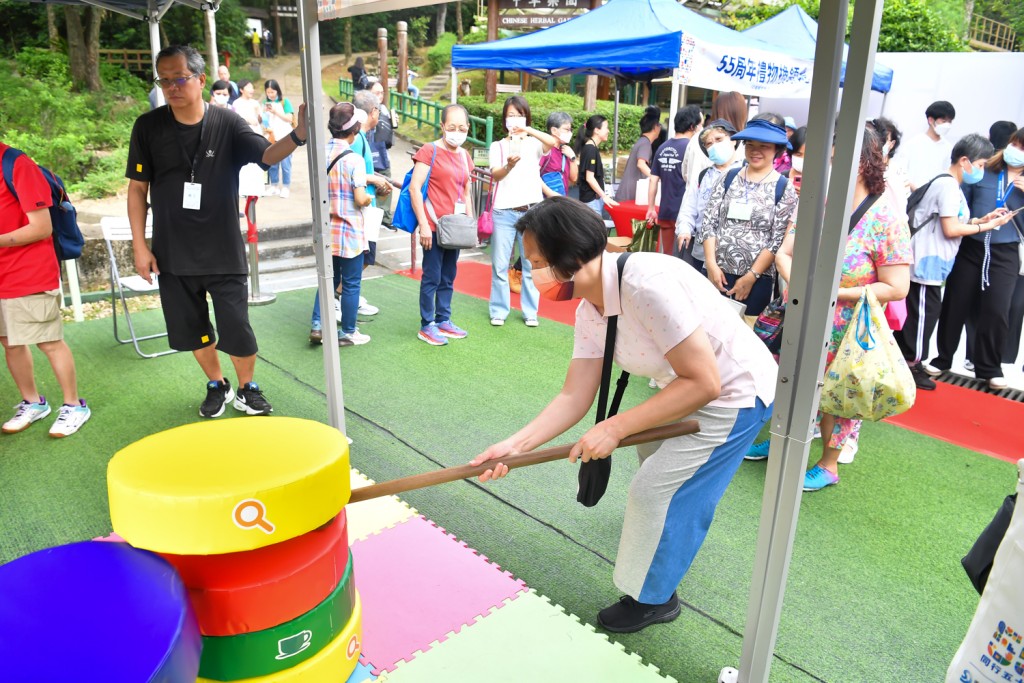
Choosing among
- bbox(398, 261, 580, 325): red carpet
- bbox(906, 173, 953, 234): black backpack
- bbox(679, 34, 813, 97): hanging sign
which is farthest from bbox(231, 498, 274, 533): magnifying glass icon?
bbox(679, 34, 813, 97): hanging sign

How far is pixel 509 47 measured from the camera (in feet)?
25.3

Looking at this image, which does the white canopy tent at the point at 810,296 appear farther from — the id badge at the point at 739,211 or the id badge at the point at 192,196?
the id badge at the point at 192,196

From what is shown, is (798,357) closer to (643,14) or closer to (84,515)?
(84,515)

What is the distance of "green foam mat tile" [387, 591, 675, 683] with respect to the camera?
2215mm

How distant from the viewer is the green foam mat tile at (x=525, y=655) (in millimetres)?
2215

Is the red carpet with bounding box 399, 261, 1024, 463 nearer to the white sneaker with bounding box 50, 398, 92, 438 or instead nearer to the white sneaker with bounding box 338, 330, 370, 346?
the white sneaker with bounding box 338, 330, 370, 346

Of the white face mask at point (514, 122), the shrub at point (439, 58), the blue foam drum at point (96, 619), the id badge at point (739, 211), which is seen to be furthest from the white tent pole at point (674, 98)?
the shrub at point (439, 58)

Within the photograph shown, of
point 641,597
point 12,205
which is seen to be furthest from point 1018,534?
point 12,205

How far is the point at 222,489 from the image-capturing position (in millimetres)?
1443

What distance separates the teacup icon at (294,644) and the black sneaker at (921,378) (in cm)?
458

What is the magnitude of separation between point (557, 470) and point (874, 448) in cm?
186

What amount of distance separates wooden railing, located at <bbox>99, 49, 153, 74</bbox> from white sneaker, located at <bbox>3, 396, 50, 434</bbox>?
18.3 meters

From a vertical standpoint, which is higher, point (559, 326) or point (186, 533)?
point (186, 533)

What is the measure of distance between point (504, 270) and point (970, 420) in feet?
A: 11.4
